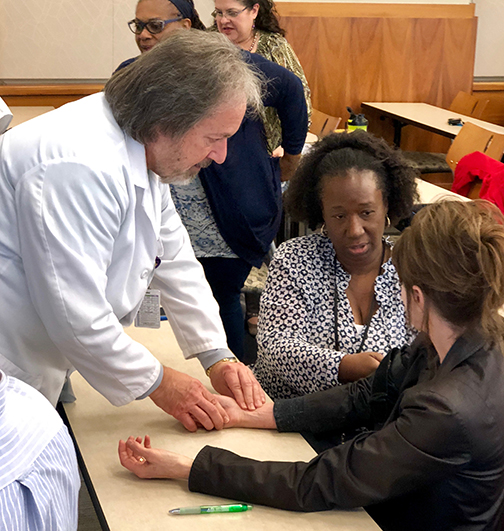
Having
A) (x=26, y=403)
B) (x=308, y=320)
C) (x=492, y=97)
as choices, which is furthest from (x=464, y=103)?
(x=26, y=403)

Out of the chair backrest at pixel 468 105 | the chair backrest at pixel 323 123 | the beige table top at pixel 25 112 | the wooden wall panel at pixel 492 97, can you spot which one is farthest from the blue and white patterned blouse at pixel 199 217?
the wooden wall panel at pixel 492 97

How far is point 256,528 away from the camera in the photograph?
115 centimetres

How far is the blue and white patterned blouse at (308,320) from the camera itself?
1760 millimetres

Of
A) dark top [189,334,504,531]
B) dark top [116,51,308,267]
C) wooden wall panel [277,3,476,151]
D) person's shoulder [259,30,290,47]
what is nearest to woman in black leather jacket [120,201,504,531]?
dark top [189,334,504,531]

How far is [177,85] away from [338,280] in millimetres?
854

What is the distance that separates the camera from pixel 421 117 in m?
5.49

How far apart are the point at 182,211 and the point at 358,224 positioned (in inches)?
32.0

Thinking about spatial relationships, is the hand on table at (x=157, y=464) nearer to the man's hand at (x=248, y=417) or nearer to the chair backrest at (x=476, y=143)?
the man's hand at (x=248, y=417)

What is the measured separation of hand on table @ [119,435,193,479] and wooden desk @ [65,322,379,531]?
0.02 metres

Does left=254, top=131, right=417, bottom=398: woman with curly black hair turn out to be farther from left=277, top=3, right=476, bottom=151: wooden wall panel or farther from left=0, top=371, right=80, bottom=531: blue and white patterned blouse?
left=277, top=3, right=476, bottom=151: wooden wall panel

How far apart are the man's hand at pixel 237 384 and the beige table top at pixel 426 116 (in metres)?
3.78

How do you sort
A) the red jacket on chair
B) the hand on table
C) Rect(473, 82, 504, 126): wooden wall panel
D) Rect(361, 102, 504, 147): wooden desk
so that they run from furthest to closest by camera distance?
Rect(473, 82, 504, 126): wooden wall panel < Rect(361, 102, 504, 147): wooden desk < the red jacket on chair < the hand on table

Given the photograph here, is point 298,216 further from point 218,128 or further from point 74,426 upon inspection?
point 74,426

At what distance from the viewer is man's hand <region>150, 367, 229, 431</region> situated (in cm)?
142
